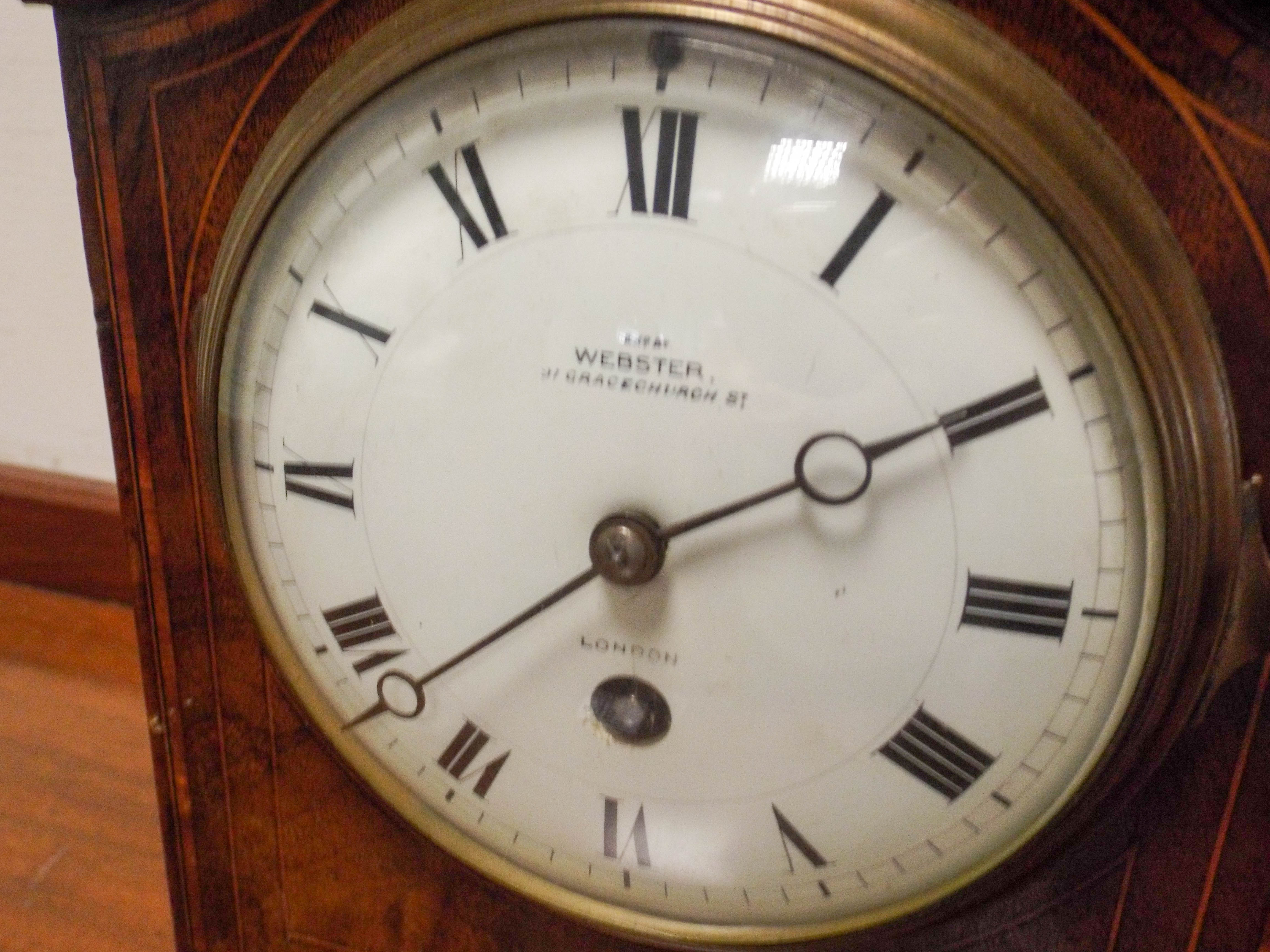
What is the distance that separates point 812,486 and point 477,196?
19 cm

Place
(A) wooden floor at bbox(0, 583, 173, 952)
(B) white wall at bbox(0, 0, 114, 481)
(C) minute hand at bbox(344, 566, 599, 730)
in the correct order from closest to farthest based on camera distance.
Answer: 1. (C) minute hand at bbox(344, 566, 599, 730)
2. (A) wooden floor at bbox(0, 583, 173, 952)
3. (B) white wall at bbox(0, 0, 114, 481)

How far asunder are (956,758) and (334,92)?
0.39 m

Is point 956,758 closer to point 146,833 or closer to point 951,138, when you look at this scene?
point 951,138

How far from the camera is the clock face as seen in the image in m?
0.37

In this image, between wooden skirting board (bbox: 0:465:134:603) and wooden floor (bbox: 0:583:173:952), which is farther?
wooden skirting board (bbox: 0:465:134:603)

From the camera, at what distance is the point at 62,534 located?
95cm

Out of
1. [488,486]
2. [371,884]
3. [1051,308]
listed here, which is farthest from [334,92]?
[371,884]

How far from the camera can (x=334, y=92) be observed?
42 cm

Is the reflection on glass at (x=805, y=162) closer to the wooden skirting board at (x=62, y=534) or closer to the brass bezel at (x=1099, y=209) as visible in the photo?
the brass bezel at (x=1099, y=209)

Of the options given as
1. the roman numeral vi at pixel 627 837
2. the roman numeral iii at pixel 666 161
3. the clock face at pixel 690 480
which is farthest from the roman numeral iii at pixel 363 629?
the roman numeral iii at pixel 666 161

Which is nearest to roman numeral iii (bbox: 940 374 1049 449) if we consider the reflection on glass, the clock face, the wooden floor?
the clock face

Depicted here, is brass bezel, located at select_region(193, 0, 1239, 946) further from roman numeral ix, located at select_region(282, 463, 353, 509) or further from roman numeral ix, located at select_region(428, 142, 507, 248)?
roman numeral ix, located at select_region(282, 463, 353, 509)

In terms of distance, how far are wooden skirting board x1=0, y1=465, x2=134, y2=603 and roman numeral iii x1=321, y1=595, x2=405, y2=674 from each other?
21.2 inches

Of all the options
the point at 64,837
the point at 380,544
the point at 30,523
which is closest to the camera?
the point at 380,544
